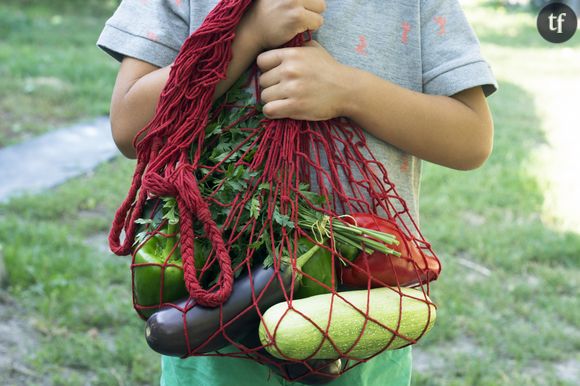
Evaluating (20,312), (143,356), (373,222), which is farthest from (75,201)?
(373,222)

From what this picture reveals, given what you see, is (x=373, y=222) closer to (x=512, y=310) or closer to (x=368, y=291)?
(x=368, y=291)

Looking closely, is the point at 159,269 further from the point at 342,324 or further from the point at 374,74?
the point at 374,74

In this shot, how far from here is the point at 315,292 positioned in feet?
4.61

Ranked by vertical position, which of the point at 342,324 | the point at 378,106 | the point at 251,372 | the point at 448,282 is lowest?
the point at 448,282

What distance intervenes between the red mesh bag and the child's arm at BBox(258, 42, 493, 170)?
47mm

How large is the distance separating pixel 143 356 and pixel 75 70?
18.2 ft

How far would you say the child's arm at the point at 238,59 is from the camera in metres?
1.54

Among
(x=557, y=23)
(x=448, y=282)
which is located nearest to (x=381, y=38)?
(x=557, y=23)

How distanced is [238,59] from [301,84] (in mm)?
134

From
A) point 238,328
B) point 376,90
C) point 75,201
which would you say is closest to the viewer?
point 238,328

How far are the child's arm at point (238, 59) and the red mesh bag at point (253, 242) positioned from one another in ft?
0.13

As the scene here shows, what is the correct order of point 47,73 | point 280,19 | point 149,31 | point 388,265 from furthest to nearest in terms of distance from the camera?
1. point 47,73
2. point 149,31
3. point 280,19
4. point 388,265

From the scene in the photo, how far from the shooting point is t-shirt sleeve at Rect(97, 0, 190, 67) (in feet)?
5.53

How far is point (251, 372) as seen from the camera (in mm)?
1750
